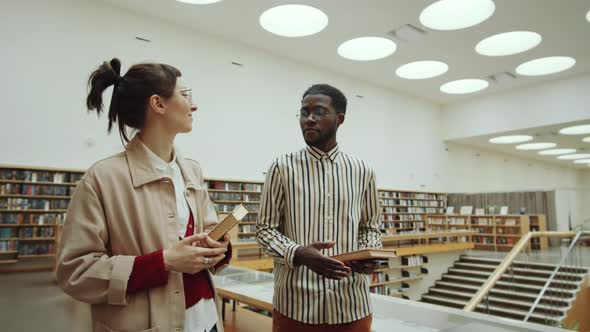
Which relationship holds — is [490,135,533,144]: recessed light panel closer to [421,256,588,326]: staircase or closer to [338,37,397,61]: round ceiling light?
[421,256,588,326]: staircase

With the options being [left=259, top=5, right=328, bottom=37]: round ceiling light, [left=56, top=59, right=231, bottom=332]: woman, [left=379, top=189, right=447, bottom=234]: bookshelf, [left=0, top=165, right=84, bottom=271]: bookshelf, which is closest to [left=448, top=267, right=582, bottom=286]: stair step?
[left=379, top=189, right=447, bottom=234]: bookshelf

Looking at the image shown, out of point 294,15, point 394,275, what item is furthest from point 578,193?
point 294,15

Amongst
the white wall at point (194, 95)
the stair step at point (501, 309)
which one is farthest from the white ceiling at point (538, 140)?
the stair step at point (501, 309)

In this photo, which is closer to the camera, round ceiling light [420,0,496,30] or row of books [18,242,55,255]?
row of books [18,242,55,255]

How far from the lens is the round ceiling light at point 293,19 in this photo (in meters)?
8.17

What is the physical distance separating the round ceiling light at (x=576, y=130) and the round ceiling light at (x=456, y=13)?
26.9ft

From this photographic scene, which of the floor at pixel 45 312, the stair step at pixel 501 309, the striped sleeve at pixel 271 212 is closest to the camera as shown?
the striped sleeve at pixel 271 212

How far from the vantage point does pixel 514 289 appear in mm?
9148

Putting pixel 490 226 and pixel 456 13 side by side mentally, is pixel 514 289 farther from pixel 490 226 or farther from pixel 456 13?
pixel 456 13

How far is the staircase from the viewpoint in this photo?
25.8 ft

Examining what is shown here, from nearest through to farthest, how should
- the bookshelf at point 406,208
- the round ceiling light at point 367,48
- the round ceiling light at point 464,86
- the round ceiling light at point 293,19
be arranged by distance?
the round ceiling light at point 293,19
the round ceiling light at point 367,48
the round ceiling light at point 464,86
the bookshelf at point 406,208

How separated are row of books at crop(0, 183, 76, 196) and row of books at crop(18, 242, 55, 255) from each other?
0.90 meters

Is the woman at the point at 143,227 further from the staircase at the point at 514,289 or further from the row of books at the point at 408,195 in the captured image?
the row of books at the point at 408,195

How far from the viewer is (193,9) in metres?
8.82
